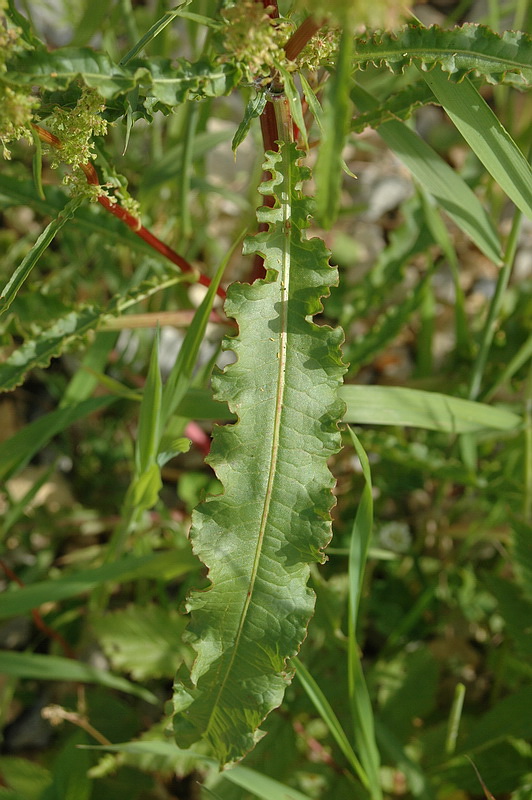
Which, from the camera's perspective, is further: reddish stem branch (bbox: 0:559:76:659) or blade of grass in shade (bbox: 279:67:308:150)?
reddish stem branch (bbox: 0:559:76:659)

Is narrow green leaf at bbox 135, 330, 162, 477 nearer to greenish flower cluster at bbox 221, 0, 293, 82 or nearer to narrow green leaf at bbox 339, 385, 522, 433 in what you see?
narrow green leaf at bbox 339, 385, 522, 433

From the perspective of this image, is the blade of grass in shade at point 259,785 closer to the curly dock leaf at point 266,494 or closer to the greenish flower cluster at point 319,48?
the curly dock leaf at point 266,494

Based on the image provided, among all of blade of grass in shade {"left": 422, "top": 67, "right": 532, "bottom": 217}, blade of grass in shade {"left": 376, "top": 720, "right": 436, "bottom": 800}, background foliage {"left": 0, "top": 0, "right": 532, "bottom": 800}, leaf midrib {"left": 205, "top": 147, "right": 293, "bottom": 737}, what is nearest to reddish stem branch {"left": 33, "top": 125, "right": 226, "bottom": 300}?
background foliage {"left": 0, "top": 0, "right": 532, "bottom": 800}

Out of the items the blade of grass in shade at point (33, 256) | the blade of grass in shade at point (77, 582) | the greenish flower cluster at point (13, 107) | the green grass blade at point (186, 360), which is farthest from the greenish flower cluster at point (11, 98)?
the blade of grass in shade at point (77, 582)

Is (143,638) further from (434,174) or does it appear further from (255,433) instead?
(434,174)

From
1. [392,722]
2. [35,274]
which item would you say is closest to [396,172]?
[35,274]

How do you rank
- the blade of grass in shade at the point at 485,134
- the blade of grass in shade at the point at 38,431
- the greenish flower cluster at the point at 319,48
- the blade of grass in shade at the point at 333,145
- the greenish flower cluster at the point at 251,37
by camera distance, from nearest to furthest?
the blade of grass in shade at the point at 333,145, the greenish flower cluster at the point at 251,37, the greenish flower cluster at the point at 319,48, the blade of grass in shade at the point at 485,134, the blade of grass in shade at the point at 38,431
